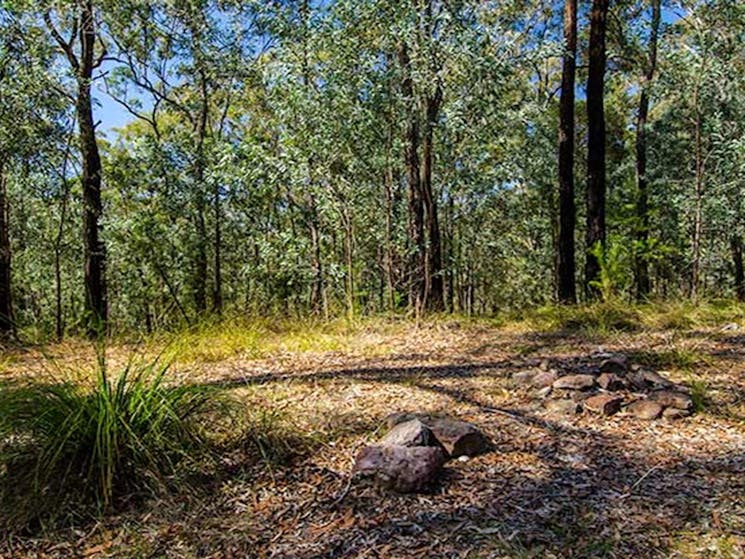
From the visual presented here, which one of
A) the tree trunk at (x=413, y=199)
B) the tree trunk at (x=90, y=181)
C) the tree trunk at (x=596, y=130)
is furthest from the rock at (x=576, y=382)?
the tree trunk at (x=90, y=181)

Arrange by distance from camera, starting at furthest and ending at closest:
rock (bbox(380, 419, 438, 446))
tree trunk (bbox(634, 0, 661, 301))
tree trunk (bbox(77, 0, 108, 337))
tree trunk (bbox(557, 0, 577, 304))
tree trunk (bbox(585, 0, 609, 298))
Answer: tree trunk (bbox(634, 0, 661, 301)) → tree trunk (bbox(77, 0, 108, 337)) → tree trunk (bbox(557, 0, 577, 304)) → tree trunk (bbox(585, 0, 609, 298)) → rock (bbox(380, 419, 438, 446))

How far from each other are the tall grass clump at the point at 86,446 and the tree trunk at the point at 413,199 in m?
3.45

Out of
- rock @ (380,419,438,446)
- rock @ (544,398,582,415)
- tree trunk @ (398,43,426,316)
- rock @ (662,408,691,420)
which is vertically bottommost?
rock @ (662,408,691,420)

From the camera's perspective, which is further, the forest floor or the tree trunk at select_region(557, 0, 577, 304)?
the tree trunk at select_region(557, 0, 577, 304)

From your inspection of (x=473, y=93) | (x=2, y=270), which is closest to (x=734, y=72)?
(x=473, y=93)

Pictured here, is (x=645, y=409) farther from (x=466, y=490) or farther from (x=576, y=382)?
(x=466, y=490)

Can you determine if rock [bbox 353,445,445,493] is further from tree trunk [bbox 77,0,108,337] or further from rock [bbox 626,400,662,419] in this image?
tree trunk [bbox 77,0,108,337]

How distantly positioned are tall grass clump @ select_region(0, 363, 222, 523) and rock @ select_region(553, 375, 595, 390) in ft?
6.18

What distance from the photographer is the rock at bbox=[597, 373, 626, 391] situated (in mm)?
2918

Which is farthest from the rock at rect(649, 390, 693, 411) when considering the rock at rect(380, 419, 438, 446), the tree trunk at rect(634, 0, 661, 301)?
the tree trunk at rect(634, 0, 661, 301)

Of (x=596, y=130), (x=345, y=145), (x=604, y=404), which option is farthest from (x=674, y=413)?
(x=596, y=130)

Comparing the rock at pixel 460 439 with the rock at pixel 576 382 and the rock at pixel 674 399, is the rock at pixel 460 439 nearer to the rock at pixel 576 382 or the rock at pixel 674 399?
the rock at pixel 576 382

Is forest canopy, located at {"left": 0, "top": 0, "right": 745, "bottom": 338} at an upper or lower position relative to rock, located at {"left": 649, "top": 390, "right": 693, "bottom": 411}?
upper

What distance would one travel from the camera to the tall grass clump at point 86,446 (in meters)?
1.88
